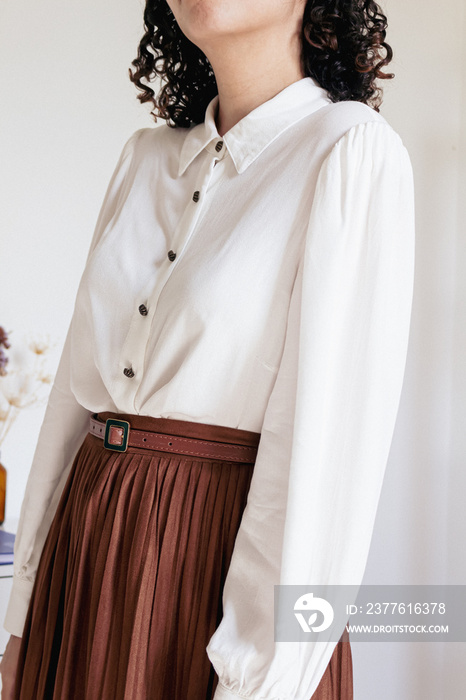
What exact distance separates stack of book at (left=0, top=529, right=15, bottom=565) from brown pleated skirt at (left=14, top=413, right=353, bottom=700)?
904mm

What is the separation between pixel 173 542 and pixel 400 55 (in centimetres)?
197

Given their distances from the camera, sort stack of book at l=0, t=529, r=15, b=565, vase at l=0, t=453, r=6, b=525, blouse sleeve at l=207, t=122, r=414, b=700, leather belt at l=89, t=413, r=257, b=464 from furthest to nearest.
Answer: vase at l=0, t=453, r=6, b=525
stack of book at l=0, t=529, r=15, b=565
leather belt at l=89, t=413, r=257, b=464
blouse sleeve at l=207, t=122, r=414, b=700

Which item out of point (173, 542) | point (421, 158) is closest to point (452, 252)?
point (421, 158)

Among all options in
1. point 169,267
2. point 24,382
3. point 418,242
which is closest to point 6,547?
point 24,382

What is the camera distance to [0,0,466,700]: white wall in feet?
7.53

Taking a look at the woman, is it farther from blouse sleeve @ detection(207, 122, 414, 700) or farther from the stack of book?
the stack of book

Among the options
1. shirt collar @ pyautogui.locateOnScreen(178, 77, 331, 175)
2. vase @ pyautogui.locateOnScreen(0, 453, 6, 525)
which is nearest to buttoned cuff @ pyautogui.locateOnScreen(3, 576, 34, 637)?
shirt collar @ pyautogui.locateOnScreen(178, 77, 331, 175)

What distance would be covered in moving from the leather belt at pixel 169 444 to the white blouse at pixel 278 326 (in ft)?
0.09

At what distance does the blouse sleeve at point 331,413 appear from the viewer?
0.77 metres

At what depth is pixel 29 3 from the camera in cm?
227

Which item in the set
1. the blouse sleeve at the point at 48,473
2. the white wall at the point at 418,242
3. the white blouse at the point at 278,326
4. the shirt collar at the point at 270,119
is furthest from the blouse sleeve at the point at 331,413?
the white wall at the point at 418,242

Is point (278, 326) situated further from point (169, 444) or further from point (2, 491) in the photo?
point (2, 491)

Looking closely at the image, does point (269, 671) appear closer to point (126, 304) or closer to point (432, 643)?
point (126, 304)

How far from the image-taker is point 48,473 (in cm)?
114
